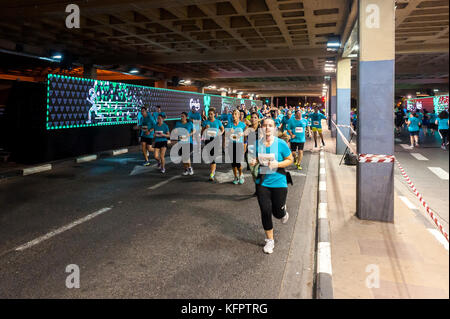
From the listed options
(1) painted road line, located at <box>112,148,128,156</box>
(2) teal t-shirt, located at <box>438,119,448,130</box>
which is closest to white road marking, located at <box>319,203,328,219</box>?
(1) painted road line, located at <box>112,148,128,156</box>

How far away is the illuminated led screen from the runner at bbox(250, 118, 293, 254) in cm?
968

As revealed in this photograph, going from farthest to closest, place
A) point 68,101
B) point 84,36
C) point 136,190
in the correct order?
point 84,36
point 68,101
point 136,190

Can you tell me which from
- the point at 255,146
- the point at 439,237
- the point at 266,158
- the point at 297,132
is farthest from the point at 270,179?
the point at 297,132

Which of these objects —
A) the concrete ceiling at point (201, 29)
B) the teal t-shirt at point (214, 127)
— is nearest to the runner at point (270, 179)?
the teal t-shirt at point (214, 127)

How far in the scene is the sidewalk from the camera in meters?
3.47

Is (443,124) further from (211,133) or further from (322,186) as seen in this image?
(211,133)

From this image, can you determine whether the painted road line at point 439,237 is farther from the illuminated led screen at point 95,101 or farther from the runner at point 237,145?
the illuminated led screen at point 95,101

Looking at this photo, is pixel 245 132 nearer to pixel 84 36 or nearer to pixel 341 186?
pixel 341 186

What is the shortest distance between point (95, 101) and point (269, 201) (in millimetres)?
11972

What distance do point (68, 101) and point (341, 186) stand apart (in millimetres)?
10187

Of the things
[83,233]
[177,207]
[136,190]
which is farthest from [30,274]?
[136,190]

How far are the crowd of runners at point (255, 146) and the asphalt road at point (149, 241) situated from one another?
0.58 meters

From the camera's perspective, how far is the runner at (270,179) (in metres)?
4.68

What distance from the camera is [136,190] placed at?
837 centimetres
